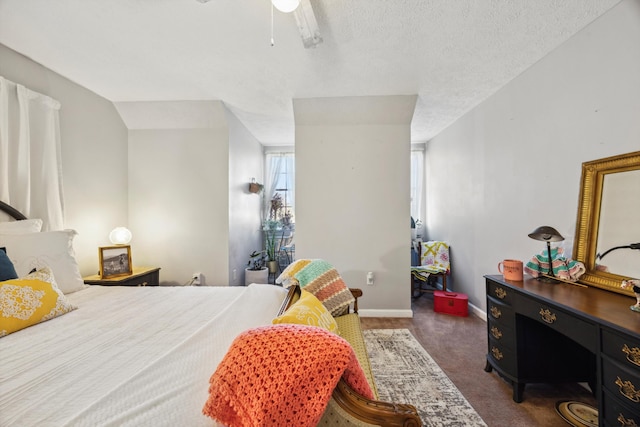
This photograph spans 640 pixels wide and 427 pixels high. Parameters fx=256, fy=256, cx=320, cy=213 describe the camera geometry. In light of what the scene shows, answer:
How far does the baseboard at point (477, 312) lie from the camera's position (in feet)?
9.69

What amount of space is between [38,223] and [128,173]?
140 cm

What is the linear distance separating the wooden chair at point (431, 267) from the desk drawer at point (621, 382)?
7.96ft

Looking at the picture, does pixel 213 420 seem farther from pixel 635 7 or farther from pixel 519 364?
pixel 635 7

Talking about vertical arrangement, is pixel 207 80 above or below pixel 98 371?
above

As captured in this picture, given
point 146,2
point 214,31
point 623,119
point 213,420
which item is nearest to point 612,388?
point 623,119

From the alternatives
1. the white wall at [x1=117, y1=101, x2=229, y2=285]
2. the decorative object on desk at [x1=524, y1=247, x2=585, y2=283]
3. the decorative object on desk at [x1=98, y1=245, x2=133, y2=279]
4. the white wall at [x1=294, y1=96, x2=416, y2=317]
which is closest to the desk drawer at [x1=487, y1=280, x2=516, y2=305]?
the decorative object on desk at [x1=524, y1=247, x2=585, y2=283]

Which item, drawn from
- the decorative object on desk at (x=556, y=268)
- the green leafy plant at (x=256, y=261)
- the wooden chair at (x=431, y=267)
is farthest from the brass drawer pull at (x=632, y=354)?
the green leafy plant at (x=256, y=261)

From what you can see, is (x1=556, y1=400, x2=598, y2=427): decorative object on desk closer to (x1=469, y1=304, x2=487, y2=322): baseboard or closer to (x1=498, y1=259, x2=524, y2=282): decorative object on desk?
(x1=498, y1=259, x2=524, y2=282): decorative object on desk

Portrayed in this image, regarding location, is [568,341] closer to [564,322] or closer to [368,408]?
[564,322]

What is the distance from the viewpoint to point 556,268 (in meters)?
1.80

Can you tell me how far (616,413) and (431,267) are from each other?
264 cm

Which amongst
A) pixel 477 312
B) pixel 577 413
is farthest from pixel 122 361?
pixel 477 312

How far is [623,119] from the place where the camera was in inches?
63.2

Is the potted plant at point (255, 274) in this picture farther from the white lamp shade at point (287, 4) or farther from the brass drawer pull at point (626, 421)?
the brass drawer pull at point (626, 421)
